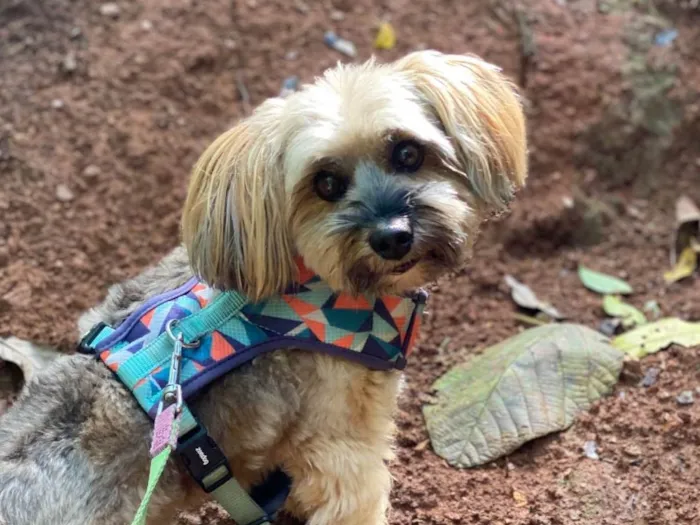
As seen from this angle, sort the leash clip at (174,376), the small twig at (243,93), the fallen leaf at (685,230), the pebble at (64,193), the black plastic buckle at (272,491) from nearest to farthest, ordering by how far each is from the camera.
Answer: the leash clip at (174,376) < the black plastic buckle at (272,491) < the pebble at (64,193) < the fallen leaf at (685,230) < the small twig at (243,93)

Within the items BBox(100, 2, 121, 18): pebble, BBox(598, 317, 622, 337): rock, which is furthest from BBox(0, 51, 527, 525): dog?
BBox(100, 2, 121, 18): pebble

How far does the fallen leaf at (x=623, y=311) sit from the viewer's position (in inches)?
167

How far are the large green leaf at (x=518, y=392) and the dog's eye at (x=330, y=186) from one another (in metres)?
1.31

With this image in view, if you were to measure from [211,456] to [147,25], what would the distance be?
3348 mm

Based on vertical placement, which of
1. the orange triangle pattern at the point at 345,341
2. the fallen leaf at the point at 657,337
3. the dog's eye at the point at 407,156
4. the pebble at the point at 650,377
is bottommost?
the fallen leaf at the point at 657,337

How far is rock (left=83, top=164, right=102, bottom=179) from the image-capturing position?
447 cm

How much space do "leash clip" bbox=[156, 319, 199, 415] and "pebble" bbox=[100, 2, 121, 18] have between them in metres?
3.09

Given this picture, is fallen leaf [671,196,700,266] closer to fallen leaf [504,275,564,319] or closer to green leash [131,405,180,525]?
fallen leaf [504,275,564,319]

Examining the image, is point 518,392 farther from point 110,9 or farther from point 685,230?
point 110,9

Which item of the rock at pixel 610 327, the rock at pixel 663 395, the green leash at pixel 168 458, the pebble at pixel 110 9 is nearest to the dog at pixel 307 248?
the green leash at pixel 168 458

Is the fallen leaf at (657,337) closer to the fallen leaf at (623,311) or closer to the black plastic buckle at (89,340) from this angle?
the fallen leaf at (623,311)

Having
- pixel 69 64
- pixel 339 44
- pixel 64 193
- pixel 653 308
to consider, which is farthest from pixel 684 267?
pixel 69 64

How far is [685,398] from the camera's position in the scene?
344cm

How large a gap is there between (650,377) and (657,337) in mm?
280
